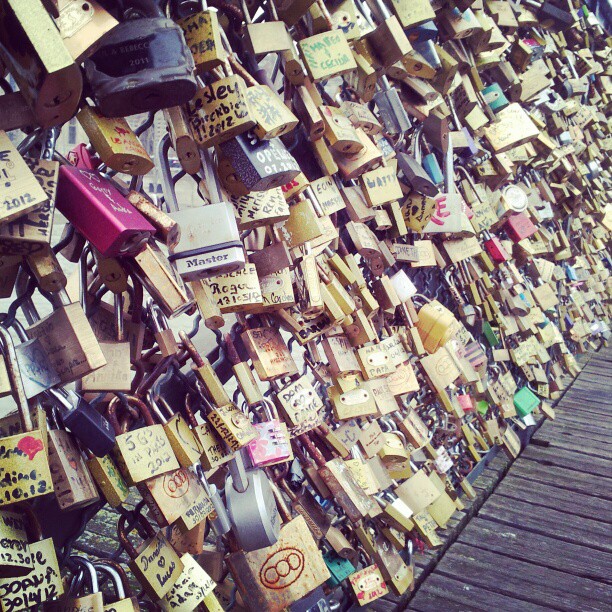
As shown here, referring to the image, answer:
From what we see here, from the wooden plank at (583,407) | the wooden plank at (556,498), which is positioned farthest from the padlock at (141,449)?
the wooden plank at (583,407)

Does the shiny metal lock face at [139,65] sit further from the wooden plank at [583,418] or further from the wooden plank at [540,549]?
the wooden plank at [583,418]

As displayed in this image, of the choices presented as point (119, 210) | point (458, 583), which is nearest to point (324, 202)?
point (119, 210)

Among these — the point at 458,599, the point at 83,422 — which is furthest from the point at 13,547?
the point at 458,599

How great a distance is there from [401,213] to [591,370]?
2.96m

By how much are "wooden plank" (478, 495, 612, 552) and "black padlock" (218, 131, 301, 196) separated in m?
1.56

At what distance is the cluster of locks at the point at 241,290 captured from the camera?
849 millimetres

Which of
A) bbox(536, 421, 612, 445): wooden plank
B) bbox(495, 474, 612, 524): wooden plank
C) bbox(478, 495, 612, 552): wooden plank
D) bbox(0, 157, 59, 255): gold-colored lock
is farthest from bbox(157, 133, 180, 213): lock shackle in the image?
bbox(536, 421, 612, 445): wooden plank

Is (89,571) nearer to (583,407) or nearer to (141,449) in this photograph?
(141,449)

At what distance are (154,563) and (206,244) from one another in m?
0.47

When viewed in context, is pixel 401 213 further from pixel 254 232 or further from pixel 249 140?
pixel 249 140

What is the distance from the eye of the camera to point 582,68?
389 centimetres

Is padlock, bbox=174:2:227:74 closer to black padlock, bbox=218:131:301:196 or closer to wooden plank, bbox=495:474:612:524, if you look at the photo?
black padlock, bbox=218:131:301:196

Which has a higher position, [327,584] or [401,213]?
[401,213]

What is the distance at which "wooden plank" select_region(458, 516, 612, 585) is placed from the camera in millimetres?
1943
